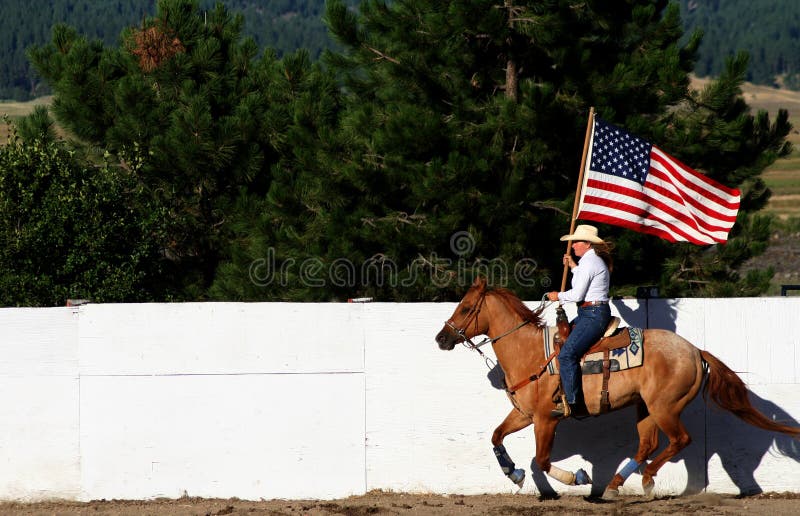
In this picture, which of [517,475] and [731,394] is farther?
[517,475]

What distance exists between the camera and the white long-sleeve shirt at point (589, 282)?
28.6 feet

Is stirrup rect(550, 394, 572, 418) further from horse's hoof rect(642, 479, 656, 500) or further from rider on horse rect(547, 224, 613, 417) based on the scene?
horse's hoof rect(642, 479, 656, 500)

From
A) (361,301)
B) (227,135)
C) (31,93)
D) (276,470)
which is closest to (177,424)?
(276,470)

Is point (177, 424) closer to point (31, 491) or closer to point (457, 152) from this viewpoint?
point (31, 491)

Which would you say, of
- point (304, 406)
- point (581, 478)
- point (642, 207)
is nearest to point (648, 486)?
point (581, 478)

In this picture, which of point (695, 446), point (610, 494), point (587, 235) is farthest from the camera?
point (695, 446)

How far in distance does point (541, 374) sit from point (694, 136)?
27.9 feet

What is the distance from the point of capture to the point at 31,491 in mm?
9656

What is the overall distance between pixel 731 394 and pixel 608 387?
1098mm

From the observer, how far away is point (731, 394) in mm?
8828

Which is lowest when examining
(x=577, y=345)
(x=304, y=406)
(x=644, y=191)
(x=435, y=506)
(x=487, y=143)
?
(x=435, y=506)

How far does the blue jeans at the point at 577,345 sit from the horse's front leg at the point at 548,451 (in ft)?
1.09

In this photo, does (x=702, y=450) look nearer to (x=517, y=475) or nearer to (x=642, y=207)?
(x=517, y=475)

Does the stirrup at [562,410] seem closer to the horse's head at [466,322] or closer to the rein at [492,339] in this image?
the rein at [492,339]
